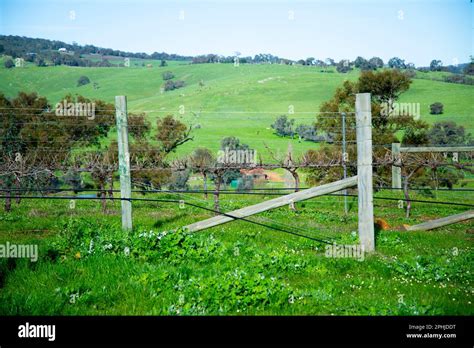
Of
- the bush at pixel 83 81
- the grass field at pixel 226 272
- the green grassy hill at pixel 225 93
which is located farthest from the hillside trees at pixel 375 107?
the bush at pixel 83 81

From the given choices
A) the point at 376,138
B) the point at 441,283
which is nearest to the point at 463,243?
the point at 441,283

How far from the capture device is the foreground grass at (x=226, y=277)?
669cm

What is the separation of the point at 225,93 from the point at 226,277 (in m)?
66.5

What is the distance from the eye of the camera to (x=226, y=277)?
23.9 ft

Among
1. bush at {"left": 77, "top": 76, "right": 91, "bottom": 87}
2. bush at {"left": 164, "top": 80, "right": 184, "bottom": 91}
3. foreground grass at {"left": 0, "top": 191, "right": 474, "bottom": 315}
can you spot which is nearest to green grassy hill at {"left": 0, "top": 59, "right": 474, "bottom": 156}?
bush at {"left": 77, "top": 76, "right": 91, "bottom": 87}

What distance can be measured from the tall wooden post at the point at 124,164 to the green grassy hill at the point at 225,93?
28.7 meters

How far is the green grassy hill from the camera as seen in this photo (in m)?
50.9

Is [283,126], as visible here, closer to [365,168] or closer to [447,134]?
[447,134]

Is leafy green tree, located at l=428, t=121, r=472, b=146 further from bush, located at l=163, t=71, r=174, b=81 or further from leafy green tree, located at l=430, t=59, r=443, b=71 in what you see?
bush, located at l=163, t=71, r=174, b=81

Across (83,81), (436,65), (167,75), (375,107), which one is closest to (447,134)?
(375,107)

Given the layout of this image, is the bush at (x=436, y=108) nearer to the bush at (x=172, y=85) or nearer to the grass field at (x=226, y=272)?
the grass field at (x=226, y=272)

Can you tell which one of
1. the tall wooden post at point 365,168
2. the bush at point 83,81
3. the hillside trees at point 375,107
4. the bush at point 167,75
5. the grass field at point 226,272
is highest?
the bush at point 167,75
